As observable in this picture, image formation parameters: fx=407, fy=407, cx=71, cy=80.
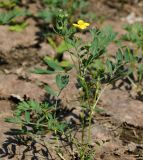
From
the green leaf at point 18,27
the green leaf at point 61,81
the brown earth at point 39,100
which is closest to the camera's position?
the green leaf at point 61,81

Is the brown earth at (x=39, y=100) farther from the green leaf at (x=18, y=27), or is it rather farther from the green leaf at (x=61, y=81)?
the green leaf at (x=61, y=81)

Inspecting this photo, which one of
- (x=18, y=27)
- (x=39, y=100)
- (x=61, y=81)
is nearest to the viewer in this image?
(x=61, y=81)

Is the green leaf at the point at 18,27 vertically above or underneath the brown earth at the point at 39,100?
above

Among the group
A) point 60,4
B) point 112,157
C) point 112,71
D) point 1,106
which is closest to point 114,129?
point 112,157

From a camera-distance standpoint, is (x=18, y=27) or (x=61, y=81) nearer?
(x=61, y=81)

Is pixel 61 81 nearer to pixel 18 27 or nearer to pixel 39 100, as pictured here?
pixel 39 100

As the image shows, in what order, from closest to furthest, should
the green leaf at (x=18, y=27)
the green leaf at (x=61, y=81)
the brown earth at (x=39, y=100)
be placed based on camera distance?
the green leaf at (x=61, y=81) → the brown earth at (x=39, y=100) → the green leaf at (x=18, y=27)

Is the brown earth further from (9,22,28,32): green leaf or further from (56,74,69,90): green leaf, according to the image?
(56,74,69,90): green leaf

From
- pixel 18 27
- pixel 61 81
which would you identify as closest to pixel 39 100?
pixel 61 81

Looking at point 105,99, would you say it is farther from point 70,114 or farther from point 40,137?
point 40,137

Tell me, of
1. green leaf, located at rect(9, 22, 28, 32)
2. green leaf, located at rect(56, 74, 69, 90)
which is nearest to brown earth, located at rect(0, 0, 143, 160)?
green leaf, located at rect(9, 22, 28, 32)

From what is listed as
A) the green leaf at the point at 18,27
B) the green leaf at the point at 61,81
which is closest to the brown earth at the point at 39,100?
the green leaf at the point at 18,27

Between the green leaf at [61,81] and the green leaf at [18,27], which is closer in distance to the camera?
the green leaf at [61,81]

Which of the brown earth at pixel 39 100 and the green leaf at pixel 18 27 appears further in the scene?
the green leaf at pixel 18 27
